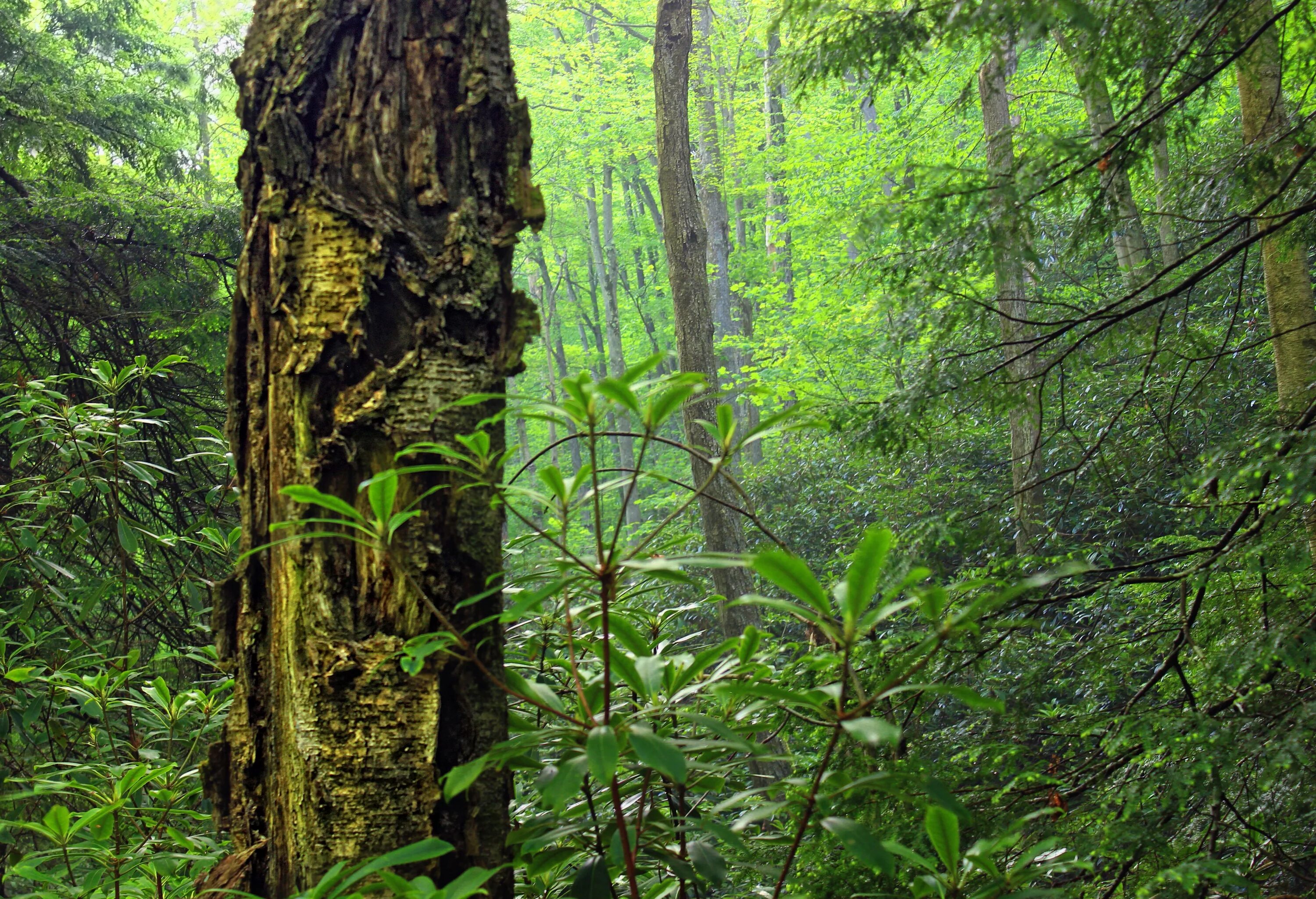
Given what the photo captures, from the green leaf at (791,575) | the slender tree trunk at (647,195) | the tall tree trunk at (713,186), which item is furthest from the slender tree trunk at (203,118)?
the slender tree trunk at (647,195)

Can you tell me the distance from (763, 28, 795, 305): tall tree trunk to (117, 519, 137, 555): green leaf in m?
13.8

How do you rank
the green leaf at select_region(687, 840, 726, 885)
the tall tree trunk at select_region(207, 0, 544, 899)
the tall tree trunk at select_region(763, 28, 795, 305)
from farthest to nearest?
the tall tree trunk at select_region(763, 28, 795, 305)
the green leaf at select_region(687, 840, 726, 885)
the tall tree trunk at select_region(207, 0, 544, 899)

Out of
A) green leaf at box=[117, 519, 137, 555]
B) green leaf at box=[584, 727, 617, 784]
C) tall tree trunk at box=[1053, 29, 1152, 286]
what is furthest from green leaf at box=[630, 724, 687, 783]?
green leaf at box=[117, 519, 137, 555]

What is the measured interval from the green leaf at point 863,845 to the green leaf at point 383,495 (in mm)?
656

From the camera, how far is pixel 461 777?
104 cm

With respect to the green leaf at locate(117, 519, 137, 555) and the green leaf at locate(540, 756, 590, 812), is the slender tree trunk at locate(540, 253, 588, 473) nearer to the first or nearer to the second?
the green leaf at locate(117, 519, 137, 555)

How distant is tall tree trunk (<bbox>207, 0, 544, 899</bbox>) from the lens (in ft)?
3.87

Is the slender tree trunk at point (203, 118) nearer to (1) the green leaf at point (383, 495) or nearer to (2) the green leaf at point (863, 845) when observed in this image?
(1) the green leaf at point (383, 495)

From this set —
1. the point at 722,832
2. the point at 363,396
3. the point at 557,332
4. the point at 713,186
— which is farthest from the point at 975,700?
the point at 557,332

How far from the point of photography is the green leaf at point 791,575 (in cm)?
87

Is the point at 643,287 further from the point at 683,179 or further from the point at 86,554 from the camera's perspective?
the point at 86,554

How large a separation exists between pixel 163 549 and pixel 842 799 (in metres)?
2.83

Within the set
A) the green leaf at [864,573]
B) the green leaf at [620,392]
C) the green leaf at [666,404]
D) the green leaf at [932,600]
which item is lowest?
the green leaf at [932,600]

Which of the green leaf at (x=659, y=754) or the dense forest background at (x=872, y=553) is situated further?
the dense forest background at (x=872, y=553)
